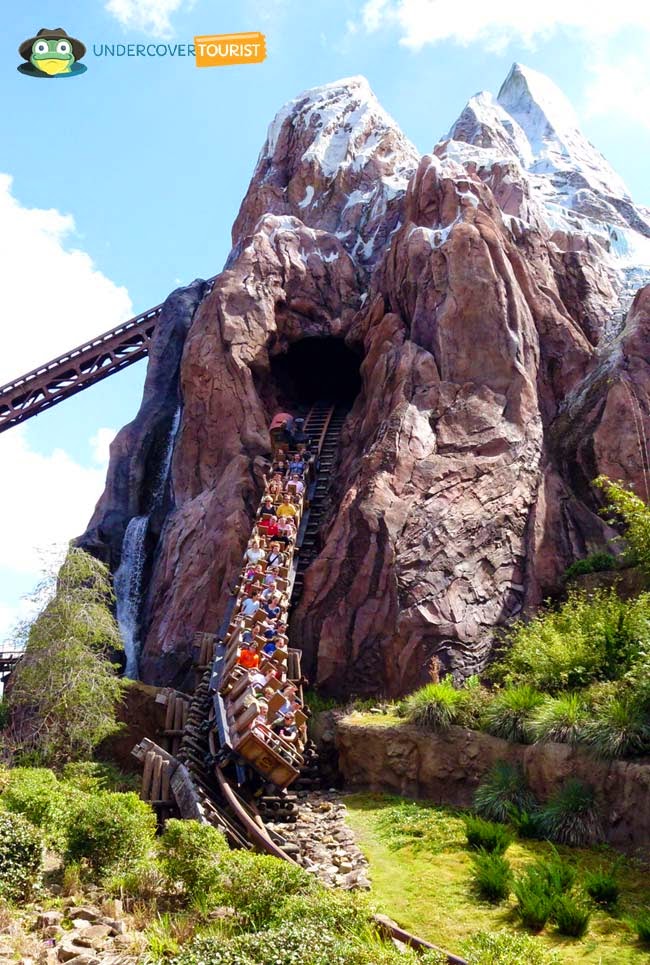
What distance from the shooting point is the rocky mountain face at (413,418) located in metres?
18.4

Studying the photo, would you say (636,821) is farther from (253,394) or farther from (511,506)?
(253,394)

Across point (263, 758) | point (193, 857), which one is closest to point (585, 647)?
point (263, 758)

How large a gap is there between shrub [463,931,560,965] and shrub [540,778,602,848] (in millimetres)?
4754

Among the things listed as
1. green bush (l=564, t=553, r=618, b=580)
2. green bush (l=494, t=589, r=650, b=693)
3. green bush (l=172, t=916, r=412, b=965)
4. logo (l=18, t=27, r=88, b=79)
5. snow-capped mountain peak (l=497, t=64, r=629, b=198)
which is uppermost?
snow-capped mountain peak (l=497, t=64, r=629, b=198)

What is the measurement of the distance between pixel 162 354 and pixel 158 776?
2208 centimetres

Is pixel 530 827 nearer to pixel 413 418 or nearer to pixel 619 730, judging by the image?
pixel 619 730

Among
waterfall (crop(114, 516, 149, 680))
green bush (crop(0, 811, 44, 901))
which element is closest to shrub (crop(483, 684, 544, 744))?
green bush (crop(0, 811, 44, 901))

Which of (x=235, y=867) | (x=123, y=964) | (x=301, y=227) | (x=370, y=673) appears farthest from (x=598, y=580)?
(x=301, y=227)

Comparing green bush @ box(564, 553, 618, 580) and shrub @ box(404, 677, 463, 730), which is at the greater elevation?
green bush @ box(564, 553, 618, 580)

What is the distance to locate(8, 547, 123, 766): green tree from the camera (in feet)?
51.0

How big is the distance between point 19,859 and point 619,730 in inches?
298

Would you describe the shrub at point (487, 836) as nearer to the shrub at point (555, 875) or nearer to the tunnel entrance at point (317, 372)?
the shrub at point (555, 875)

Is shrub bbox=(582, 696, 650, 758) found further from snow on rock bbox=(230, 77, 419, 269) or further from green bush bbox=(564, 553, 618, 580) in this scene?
snow on rock bbox=(230, 77, 419, 269)

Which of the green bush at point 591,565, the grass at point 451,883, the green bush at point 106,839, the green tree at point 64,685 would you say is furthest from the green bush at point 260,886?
the green bush at point 591,565
